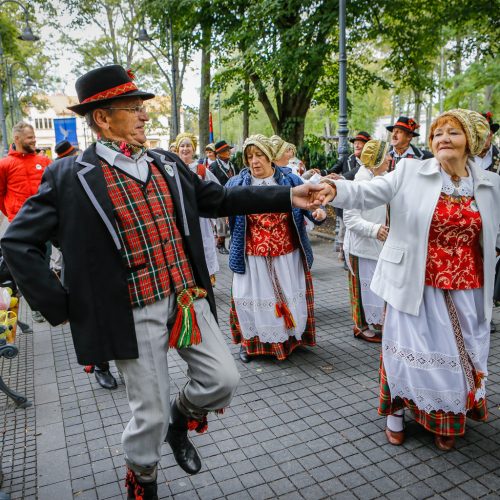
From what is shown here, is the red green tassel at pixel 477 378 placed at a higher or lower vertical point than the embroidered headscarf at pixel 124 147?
lower

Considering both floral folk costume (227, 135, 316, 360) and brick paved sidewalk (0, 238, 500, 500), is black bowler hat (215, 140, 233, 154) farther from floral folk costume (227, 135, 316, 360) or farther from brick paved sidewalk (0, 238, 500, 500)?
brick paved sidewalk (0, 238, 500, 500)

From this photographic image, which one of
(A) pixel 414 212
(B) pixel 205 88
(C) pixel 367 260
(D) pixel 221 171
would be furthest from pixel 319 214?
(B) pixel 205 88

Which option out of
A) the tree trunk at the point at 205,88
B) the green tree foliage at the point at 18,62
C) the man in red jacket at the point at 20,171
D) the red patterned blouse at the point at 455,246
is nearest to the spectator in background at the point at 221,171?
the man in red jacket at the point at 20,171

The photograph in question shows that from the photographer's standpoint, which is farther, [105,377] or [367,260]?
[367,260]

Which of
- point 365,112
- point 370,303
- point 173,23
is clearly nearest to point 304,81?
point 173,23

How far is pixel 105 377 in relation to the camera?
15.3 feet

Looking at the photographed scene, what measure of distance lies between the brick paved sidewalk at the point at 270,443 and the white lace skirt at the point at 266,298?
319 mm

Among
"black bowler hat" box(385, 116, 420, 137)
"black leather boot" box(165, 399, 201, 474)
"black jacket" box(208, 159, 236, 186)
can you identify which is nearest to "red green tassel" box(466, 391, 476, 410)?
"black leather boot" box(165, 399, 201, 474)

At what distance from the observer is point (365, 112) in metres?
39.1

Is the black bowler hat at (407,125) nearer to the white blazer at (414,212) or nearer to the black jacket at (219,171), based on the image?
the white blazer at (414,212)

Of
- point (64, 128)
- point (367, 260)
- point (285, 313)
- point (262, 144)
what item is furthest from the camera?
point (64, 128)

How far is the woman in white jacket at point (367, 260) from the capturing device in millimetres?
5113

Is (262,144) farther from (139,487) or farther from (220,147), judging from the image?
(220,147)

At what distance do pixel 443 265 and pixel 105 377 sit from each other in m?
3.09
